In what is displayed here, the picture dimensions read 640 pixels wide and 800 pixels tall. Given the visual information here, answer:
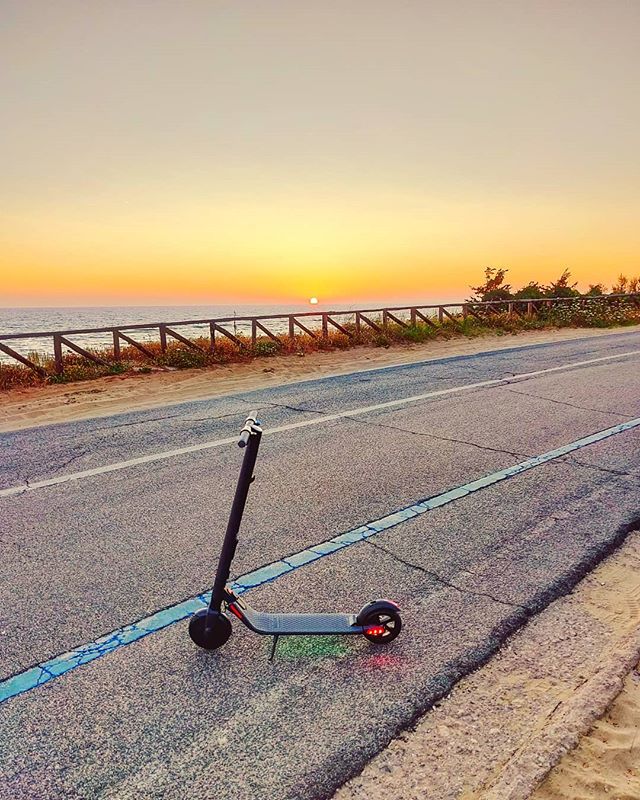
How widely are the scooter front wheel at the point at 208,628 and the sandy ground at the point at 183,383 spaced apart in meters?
6.36

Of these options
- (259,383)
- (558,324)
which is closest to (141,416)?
(259,383)

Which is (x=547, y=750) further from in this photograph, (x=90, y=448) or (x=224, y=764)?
(x=90, y=448)

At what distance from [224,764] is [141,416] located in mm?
6450

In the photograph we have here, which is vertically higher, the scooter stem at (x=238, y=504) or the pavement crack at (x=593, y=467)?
the scooter stem at (x=238, y=504)

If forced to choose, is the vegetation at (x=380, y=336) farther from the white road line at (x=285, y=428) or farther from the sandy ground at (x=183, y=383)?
the white road line at (x=285, y=428)

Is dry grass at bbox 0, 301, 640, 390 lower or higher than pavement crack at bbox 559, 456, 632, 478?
higher

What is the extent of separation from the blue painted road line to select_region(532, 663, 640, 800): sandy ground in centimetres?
181

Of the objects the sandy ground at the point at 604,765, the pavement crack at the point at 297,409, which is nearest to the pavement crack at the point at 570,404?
the pavement crack at the point at 297,409

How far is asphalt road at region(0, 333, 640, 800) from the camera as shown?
7.11 feet

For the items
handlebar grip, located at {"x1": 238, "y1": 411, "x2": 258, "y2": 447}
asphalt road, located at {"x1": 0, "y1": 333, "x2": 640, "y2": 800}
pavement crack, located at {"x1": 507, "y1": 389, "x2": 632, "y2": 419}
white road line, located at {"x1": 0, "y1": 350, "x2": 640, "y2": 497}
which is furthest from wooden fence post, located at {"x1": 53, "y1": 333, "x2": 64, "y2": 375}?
handlebar grip, located at {"x1": 238, "y1": 411, "x2": 258, "y2": 447}

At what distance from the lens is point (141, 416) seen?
26.3ft

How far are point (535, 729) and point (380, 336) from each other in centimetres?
1642

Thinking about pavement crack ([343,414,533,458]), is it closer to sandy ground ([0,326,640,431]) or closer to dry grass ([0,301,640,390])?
sandy ground ([0,326,640,431])

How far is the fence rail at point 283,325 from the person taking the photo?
1268 centimetres
